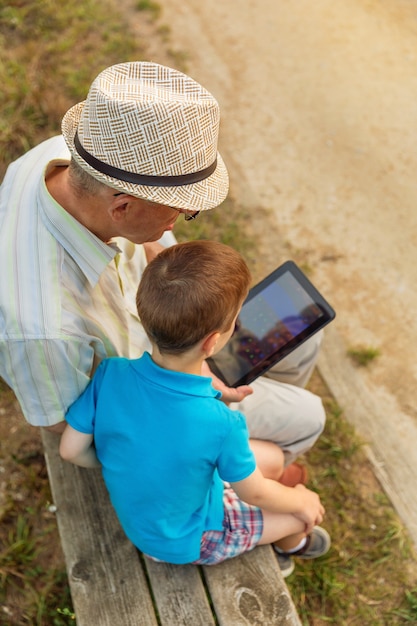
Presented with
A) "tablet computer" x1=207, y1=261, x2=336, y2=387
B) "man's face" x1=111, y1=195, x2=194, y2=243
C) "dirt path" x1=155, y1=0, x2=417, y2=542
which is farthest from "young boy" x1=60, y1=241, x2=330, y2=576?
"dirt path" x1=155, y1=0, x2=417, y2=542

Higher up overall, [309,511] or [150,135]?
[150,135]

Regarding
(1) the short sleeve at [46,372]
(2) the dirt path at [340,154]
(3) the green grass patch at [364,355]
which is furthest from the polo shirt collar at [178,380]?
(3) the green grass patch at [364,355]

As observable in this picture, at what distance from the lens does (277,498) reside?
1897mm

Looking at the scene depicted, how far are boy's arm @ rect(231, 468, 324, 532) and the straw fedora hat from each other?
83 cm

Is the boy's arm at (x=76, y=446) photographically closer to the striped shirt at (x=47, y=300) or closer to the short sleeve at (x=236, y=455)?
the striped shirt at (x=47, y=300)

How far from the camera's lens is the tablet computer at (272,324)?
2.24 metres

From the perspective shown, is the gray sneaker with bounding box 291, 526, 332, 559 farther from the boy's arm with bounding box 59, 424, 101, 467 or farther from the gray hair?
the gray hair

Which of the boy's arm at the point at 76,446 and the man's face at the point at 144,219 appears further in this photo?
the boy's arm at the point at 76,446

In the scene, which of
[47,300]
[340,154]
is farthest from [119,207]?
[340,154]

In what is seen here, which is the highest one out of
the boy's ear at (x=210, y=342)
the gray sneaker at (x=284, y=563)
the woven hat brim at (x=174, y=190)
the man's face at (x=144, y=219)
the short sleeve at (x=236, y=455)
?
the woven hat brim at (x=174, y=190)

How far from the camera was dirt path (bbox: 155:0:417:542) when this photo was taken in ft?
10.2

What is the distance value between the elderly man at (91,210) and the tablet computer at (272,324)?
0.22 metres

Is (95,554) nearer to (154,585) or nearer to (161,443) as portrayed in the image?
(154,585)

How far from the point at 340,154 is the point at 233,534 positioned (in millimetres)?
2758
